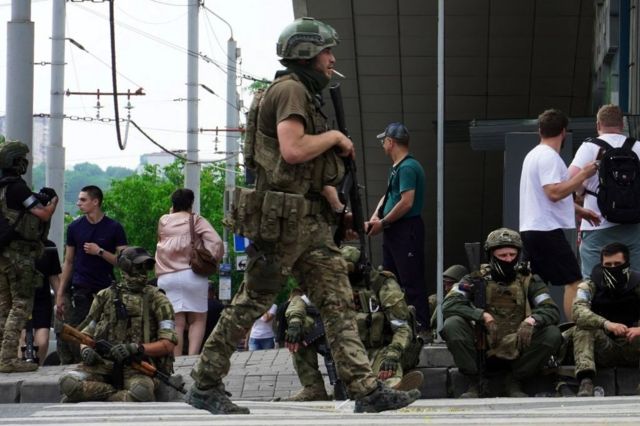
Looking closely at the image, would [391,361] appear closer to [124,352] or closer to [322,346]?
[322,346]

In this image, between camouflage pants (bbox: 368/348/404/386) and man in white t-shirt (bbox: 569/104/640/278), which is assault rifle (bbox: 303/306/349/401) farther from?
man in white t-shirt (bbox: 569/104/640/278)

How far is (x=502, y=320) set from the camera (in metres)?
12.0

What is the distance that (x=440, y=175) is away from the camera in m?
13.5

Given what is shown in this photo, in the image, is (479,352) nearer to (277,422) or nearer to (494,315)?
(494,315)

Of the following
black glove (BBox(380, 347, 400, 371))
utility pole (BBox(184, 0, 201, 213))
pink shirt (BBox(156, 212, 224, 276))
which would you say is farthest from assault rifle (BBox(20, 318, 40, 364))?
utility pole (BBox(184, 0, 201, 213))

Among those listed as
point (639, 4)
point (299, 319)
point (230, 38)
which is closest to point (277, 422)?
point (299, 319)

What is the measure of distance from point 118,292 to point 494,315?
2821mm

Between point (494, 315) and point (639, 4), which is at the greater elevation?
point (639, 4)

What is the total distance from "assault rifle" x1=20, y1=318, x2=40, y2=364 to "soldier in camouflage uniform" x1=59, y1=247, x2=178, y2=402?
6.32ft

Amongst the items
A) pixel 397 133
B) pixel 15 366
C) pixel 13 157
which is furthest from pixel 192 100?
pixel 397 133

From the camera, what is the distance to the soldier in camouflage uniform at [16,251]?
13805mm

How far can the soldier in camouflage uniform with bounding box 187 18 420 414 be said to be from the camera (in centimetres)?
857

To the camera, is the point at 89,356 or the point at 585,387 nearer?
the point at 585,387

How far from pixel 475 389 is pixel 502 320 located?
Answer: 52 cm
